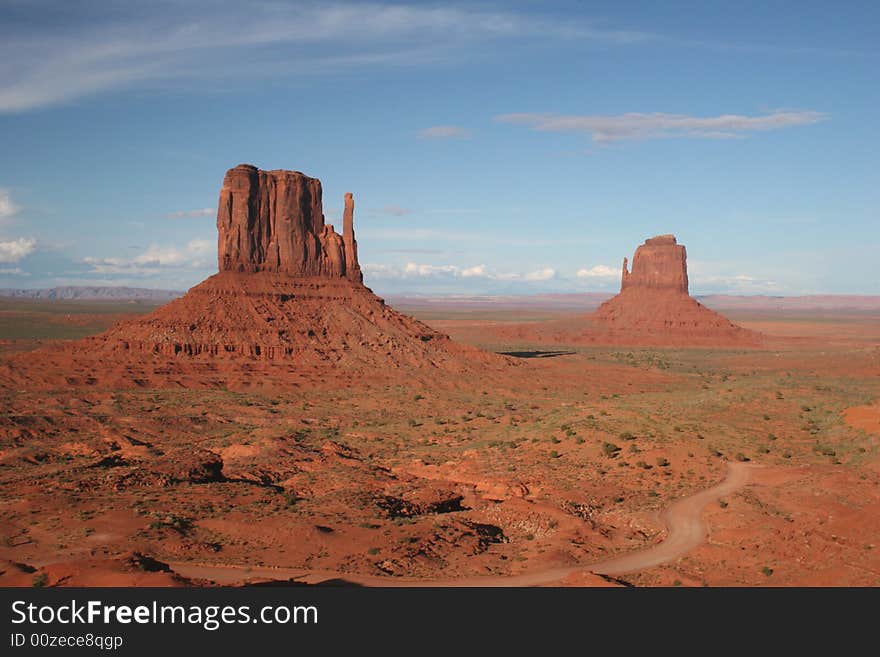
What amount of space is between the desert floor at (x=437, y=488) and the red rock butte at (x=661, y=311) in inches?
3162

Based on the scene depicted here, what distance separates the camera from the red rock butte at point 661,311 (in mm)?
138000

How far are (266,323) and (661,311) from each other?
95931 millimetres

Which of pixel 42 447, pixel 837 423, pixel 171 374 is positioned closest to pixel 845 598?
pixel 837 423

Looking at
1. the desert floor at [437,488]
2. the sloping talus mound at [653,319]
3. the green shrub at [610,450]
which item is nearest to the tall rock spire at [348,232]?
the desert floor at [437,488]

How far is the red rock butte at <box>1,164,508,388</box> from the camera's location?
68.9 metres

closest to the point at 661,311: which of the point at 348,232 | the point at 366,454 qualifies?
the point at 348,232

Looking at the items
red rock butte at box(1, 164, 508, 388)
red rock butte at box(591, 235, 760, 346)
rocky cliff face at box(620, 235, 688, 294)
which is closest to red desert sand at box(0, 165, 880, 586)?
red rock butte at box(1, 164, 508, 388)

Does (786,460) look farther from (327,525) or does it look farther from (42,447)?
(42,447)

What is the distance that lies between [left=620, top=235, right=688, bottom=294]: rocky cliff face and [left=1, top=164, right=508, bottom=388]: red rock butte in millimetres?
78451

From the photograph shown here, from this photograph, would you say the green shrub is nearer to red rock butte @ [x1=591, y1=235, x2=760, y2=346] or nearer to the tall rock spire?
the tall rock spire

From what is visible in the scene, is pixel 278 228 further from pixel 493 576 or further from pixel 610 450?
pixel 493 576

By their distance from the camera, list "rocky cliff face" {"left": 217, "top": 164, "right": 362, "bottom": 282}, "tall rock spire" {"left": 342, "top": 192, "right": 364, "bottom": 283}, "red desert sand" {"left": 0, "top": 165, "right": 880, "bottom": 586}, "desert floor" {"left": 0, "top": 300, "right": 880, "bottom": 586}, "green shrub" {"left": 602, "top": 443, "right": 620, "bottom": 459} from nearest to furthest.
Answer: "desert floor" {"left": 0, "top": 300, "right": 880, "bottom": 586}
"red desert sand" {"left": 0, "top": 165, "right": 880, "bottom": 586}
"green shrub" {"left": 602, "top": 443, "right": 620, "bottom": 459}
"rocky cliff face" {"left": 217, "top": 164, "right": 362, "bottom": 282}
"tall rock spire" {"left": 342, "top": 192, "right": 364, "bottom": 283}

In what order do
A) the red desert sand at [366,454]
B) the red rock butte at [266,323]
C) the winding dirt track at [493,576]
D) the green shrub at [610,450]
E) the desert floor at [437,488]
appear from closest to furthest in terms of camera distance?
the winding dirt track at [493,576]
the desert floor at [437,488]
the red desert sand at [366,454]
the green shrub at [610,450]
the red rock butte at [266,323]

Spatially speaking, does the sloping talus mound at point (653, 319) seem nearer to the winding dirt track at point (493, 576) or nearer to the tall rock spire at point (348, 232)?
the tall rock spire at point (348, 232)
